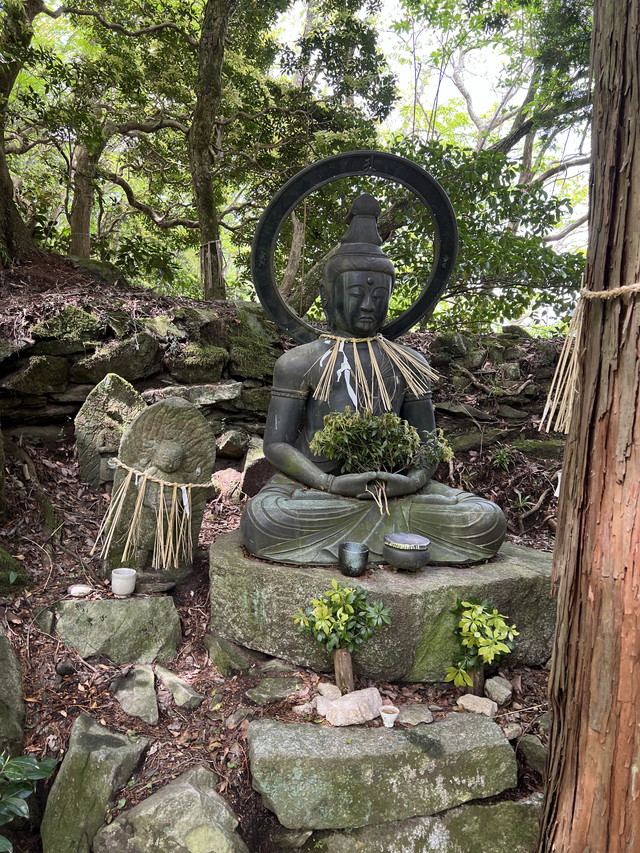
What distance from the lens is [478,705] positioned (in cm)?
249

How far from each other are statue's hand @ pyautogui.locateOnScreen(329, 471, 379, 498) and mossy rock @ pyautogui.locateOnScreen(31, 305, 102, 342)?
8.68 ft

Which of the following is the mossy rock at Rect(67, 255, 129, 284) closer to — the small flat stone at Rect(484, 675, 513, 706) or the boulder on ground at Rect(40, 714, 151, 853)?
the boulder on ground at Rect(40, 714, 151, 853)

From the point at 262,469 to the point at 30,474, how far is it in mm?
1806

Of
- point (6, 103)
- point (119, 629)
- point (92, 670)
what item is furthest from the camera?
point (6, 103)

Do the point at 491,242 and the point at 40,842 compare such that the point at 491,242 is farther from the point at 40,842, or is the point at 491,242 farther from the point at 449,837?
the point at 40,842

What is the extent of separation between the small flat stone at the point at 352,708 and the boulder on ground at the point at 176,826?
519mm

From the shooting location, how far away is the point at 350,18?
623 centimetres

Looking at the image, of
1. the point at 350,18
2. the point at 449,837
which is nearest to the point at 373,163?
the point at 449,837

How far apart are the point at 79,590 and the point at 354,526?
1516 mm

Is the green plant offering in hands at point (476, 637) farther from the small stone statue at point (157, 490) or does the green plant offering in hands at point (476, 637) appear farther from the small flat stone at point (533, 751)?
the small stone statue at point (157, 490)

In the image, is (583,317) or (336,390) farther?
(336,390)

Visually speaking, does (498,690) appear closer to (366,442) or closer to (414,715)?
(414,715)

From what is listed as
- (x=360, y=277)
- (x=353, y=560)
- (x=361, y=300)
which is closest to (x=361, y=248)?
(x=360, y=277)

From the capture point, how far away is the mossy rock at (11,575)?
2891 millimetres
